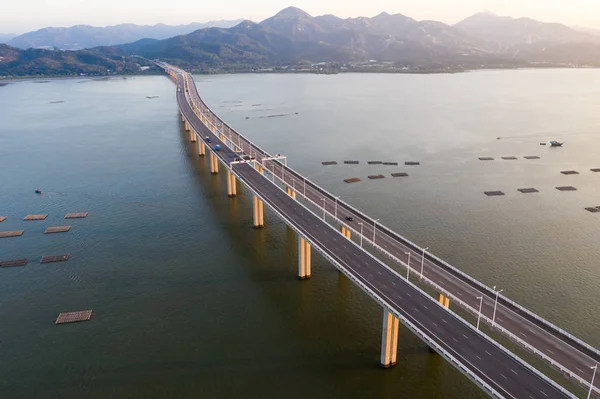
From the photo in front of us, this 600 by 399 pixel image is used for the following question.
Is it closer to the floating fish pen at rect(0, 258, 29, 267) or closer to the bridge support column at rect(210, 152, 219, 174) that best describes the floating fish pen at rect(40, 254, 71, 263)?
the floating fish pen at rect(0, 258, 29, 267)

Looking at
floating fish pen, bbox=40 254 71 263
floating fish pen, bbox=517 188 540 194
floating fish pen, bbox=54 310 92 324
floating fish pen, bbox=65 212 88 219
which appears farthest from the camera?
floating fish pen, bbox=517 188 540 194

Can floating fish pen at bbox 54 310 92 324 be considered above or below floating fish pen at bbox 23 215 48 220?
below

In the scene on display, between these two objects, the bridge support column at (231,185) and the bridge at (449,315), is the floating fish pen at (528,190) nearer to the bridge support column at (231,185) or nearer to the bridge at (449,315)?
the bridge at (449,315)

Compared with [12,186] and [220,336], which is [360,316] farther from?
[12,186]

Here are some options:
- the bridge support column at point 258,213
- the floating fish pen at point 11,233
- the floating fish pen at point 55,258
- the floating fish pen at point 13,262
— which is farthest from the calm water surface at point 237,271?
the floating fish pen at point 11,233

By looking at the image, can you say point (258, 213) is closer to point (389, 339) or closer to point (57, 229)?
point (57, 229)

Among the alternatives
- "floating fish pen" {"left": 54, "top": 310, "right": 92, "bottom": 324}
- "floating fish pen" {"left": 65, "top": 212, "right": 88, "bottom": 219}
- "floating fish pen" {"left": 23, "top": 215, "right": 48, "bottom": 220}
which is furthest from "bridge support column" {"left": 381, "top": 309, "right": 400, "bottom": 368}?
"floating fish pen" {"left": 23, "top": 215, "right": 48, "bottom": 220}

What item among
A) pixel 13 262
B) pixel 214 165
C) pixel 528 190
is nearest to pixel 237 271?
pixel 13 262
